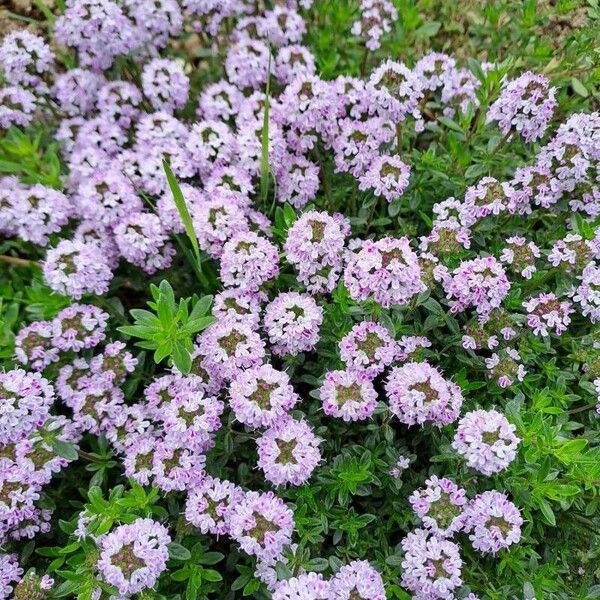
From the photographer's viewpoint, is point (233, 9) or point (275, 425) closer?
point (275, 425)

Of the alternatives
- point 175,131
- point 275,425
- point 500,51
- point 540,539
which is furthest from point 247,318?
point 500,51

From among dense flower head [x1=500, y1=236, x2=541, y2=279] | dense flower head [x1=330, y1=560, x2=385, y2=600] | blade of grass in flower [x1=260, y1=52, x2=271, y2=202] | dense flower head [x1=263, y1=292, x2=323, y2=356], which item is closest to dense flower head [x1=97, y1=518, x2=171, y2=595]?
dense flower head [x1=330, y1=560, x2=385, y2=600]

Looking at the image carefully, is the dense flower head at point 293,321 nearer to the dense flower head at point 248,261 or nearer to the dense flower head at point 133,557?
→ the dense flower head at point 248,261

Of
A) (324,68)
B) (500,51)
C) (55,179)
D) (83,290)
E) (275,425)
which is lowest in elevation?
(275,425)

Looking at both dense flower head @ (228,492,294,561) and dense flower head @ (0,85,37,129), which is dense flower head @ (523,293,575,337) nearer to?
dense flower head @ (228,492,294,561)

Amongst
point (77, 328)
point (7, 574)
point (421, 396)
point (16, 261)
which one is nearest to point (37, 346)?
point (77, 328)

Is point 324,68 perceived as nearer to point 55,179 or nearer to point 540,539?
point 55,179
